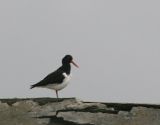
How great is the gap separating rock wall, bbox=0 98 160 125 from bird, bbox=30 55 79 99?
160cm

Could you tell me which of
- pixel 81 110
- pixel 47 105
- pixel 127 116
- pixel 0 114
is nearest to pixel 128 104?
pixel 127 116

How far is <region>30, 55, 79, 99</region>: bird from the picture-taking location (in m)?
9.98

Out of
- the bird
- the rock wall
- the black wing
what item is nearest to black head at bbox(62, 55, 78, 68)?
the bird

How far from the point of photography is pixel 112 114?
25.1ft

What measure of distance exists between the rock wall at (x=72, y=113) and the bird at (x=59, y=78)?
1604mm

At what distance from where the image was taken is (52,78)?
10.0m

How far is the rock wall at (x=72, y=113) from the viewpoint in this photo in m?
7.60

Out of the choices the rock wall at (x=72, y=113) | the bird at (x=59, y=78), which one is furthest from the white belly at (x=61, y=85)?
the rock wall at (x=72, y=113)

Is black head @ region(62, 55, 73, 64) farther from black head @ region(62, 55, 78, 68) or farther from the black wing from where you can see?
the black wing

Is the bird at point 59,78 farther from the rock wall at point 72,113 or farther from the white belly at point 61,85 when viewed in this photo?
the rock wall at point 72,113

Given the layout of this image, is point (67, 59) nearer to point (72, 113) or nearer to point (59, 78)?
point (59, 78)

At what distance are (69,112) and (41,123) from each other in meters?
0.47

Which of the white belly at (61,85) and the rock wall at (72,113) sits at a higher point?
the white belly at (61,85)

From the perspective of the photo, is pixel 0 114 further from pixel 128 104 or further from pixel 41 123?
pixel 128 104
